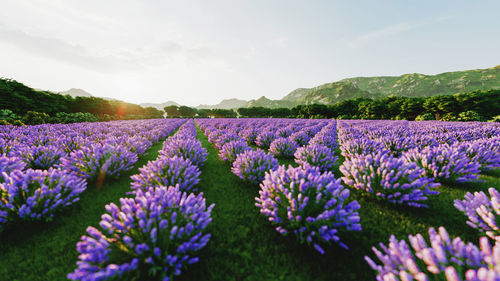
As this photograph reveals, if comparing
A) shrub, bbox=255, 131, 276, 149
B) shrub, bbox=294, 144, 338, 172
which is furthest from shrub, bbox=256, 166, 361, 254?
shrub, bbox=255, 131, 276, 149

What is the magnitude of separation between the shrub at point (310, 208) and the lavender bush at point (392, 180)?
865mm

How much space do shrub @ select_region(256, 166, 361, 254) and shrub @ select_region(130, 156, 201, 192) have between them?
60.4 inches

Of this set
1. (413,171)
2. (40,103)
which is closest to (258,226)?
(413,171)

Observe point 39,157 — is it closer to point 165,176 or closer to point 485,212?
point 165,176

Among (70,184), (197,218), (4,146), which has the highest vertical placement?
(4,146)

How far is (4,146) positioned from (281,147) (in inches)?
305

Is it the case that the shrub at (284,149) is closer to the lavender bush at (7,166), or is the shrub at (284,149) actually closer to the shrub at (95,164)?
the shrub at (95,164)

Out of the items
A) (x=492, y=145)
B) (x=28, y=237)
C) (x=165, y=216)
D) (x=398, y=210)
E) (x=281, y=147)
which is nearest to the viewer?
(x=165, y=216)

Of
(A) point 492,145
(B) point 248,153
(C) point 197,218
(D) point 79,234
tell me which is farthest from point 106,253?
(A) point 492,145

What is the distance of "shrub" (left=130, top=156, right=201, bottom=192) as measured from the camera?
290 centimetres

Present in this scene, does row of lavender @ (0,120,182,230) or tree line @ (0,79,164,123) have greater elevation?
tree line @ (0,79,164,123)

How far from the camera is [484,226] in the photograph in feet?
6.11

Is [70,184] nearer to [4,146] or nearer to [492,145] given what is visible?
[4,146]

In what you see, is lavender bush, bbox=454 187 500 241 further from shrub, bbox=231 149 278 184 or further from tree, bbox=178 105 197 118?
tree, bbox=178 105 197 118
